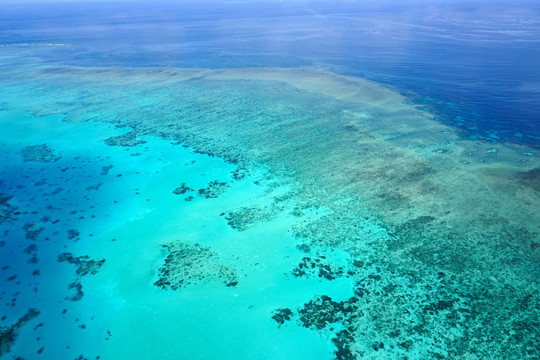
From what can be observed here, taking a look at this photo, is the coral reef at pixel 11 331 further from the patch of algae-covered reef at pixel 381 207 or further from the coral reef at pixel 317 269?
the coral reef at pixel 317 269

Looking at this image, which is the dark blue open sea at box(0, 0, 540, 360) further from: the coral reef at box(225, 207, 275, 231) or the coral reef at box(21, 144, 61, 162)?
the coral reef at box(21, 144, 61, 162)

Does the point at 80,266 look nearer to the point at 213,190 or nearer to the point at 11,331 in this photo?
the point at 11,331

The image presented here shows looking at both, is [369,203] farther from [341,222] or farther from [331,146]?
[331,146]

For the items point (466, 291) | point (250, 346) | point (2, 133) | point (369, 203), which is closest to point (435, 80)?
point (369, 203)

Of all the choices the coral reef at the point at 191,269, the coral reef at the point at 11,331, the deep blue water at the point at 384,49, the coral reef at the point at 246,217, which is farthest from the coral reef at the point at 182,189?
the deep blue water at the point at 384,49

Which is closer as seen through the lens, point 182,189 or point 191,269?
point 191,269

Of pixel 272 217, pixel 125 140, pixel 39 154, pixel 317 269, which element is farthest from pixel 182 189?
pixel 39 154
